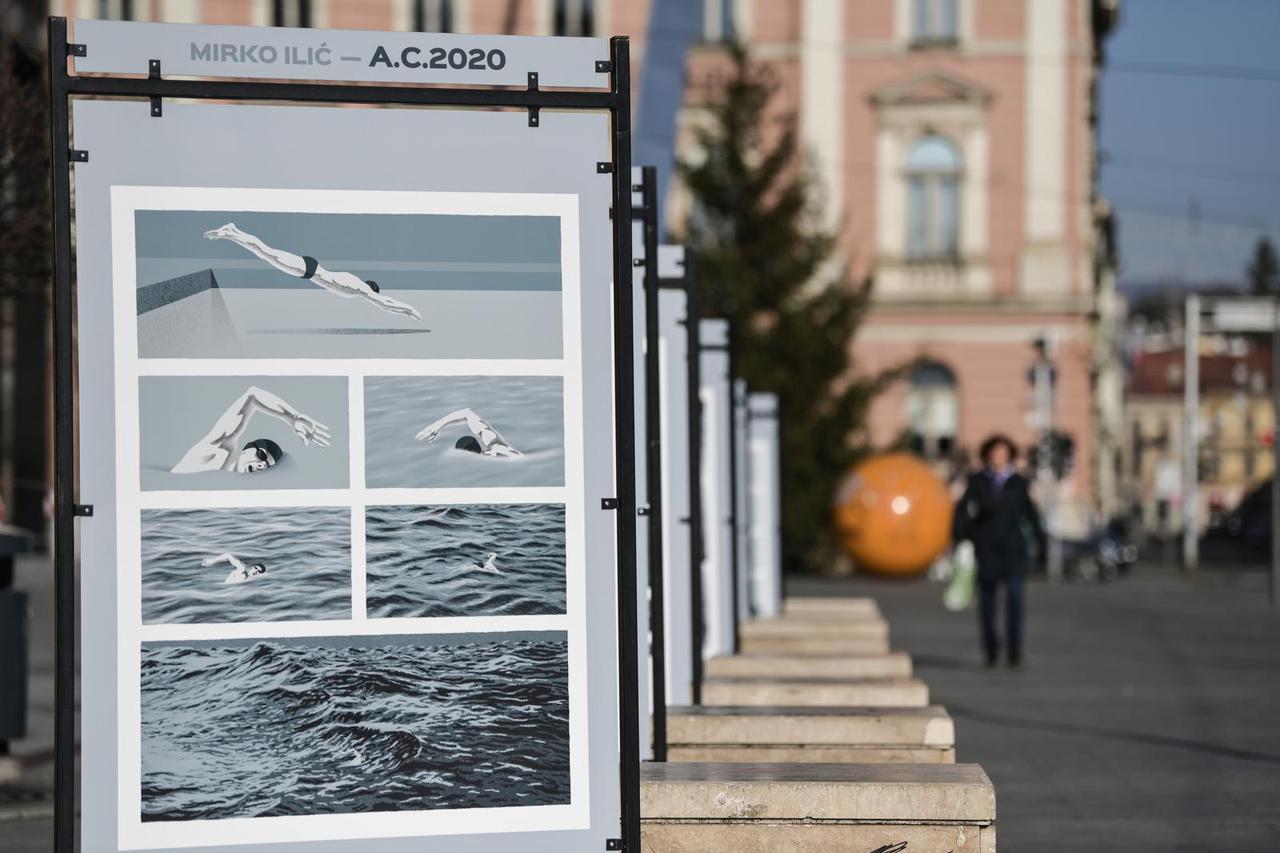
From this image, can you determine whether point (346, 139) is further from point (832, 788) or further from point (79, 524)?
point (832, 788)

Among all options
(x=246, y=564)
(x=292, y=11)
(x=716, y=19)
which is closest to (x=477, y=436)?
(x=246, y=564)

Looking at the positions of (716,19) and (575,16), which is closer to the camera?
(716,19)

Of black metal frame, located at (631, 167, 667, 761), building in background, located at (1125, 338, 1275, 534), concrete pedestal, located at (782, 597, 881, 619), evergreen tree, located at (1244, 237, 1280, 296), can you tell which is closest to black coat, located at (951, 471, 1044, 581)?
concrete pedestal, located at (782, 597, 881, 619)

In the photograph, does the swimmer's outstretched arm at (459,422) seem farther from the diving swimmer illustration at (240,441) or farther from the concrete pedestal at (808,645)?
the concrete pedestal at (808,645)

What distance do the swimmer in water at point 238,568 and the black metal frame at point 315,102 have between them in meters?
0.32

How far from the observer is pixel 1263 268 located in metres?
154

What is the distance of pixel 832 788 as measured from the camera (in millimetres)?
5930

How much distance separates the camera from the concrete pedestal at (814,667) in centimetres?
1017

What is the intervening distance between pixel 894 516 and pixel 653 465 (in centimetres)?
2864

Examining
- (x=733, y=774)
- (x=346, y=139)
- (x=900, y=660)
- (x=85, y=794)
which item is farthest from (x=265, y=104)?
(x=900, y=660)

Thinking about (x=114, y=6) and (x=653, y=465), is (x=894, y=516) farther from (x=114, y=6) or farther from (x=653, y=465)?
(x=653, y=465)

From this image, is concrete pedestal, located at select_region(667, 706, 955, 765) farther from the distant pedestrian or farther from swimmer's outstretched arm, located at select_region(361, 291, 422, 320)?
the distant pedestrian

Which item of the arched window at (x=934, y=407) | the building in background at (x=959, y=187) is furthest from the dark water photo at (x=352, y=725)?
the arched window at (x=934, y=407)

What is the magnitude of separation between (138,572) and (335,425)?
57cm
